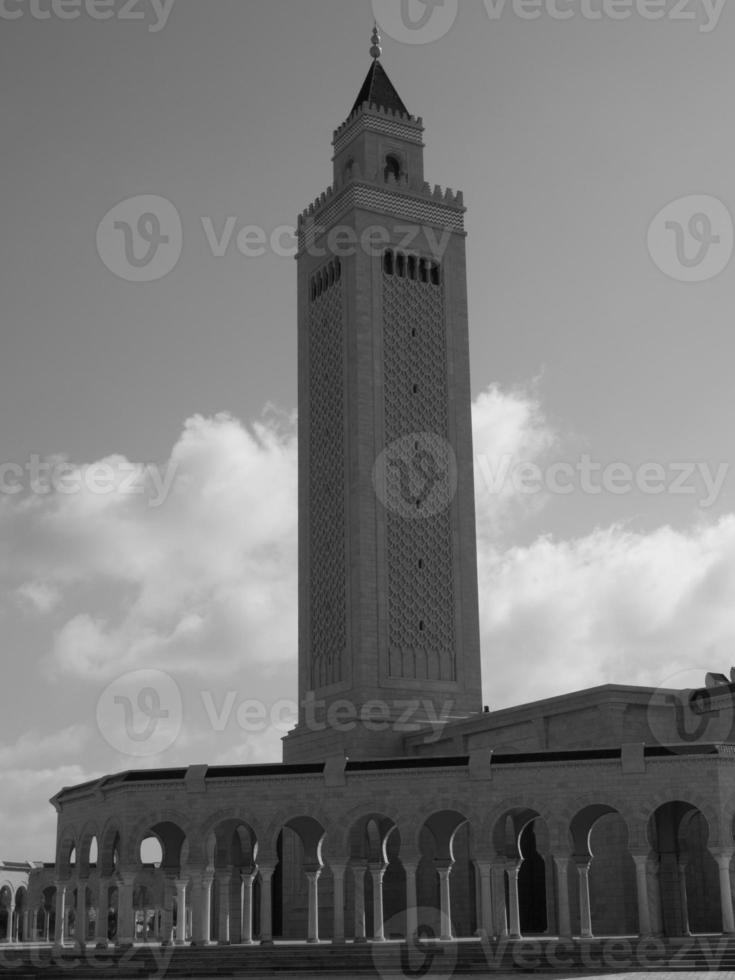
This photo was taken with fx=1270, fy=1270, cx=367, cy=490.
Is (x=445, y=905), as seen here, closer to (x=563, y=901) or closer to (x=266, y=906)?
(x=563, y=901)

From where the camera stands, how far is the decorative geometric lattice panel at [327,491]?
47938 millimetres

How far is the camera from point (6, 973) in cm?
3097

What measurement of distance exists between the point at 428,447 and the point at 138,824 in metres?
20.5

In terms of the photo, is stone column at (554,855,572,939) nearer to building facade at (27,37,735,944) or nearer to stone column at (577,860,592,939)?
building facade at (27,37,735,944)

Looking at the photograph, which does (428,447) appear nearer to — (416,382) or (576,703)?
(416,382)

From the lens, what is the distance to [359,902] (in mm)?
33656

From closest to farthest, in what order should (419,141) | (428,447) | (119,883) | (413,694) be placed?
(119,883), (413,694), (428,447), (419,141)

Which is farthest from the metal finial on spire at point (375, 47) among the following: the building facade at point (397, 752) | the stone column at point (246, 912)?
the stone column at point (246, 912)

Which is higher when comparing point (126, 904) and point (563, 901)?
point (126, 904)

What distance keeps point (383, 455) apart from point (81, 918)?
20.2 metres

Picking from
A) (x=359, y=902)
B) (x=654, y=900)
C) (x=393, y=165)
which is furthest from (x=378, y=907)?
(x=393, y=165)

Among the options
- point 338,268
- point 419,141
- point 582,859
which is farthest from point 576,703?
point 419,141

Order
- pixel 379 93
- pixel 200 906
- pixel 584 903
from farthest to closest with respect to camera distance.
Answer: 1. pixel 379 93
2. pixel 200 906
3. pixel 584 903

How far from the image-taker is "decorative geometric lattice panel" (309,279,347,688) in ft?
157
